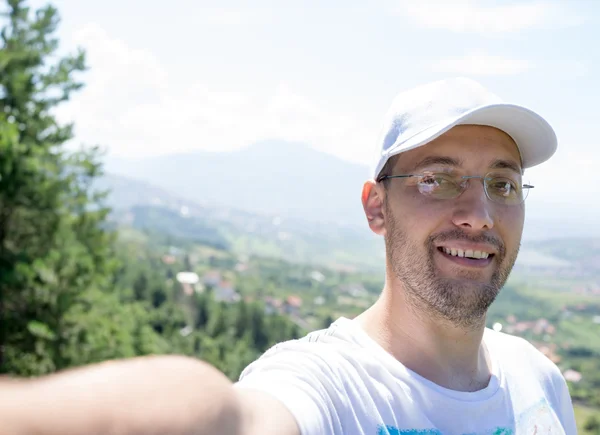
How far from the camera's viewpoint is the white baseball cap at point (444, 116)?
164 centimetres

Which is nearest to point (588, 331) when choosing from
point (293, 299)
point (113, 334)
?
point (293, 299)

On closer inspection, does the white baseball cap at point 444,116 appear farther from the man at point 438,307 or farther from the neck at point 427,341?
the neck at point 427,341

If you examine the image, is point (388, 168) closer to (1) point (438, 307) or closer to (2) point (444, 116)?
(2) point (444, 116)

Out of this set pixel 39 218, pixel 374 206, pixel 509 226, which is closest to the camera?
pixel 509 226

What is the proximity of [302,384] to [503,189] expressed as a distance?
3.17 feet

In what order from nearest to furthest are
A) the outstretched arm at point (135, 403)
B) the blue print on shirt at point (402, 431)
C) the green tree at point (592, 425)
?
the outstretched arm at point (135, 403), the blue print on shirt at point (402, 431), the green tree at point (592, 425)

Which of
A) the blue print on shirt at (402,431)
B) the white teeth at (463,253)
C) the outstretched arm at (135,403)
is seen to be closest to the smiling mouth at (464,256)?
the white teeth at (463,253)

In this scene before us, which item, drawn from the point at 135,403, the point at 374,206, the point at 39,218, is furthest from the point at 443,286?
the point at 39,218

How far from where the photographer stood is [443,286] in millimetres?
1629

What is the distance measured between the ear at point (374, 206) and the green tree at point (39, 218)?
8569mm

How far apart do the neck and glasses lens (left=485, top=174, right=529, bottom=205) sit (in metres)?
0.39

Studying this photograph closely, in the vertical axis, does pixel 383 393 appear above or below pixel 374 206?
below

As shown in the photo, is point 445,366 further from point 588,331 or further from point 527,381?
point 588,331

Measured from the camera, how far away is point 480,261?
1.67 meters
